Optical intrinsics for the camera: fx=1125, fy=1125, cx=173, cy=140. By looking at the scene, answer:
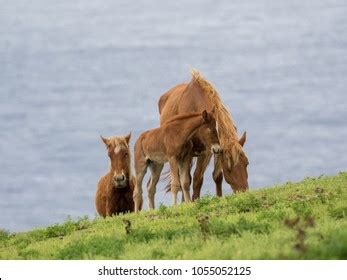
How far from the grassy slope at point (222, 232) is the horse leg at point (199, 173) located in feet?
13.2

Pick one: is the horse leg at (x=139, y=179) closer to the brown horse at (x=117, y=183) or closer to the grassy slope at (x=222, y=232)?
the brown horse at (x=117, y=183)

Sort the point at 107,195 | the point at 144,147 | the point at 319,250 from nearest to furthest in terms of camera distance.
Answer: the point at 319,250, the point at 144,147, the point at 107,195

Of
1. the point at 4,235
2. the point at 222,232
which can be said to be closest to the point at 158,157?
the point at 4,235

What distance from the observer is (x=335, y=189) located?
21.4m

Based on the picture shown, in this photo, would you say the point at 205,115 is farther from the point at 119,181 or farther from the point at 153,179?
the point at 119,181

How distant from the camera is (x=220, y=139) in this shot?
25.6 metres

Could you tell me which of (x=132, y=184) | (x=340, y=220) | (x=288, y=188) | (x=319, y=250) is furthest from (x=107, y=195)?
(x=319, y=250)

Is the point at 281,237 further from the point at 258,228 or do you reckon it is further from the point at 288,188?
the point at 288,188

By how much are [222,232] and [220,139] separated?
920 cm
